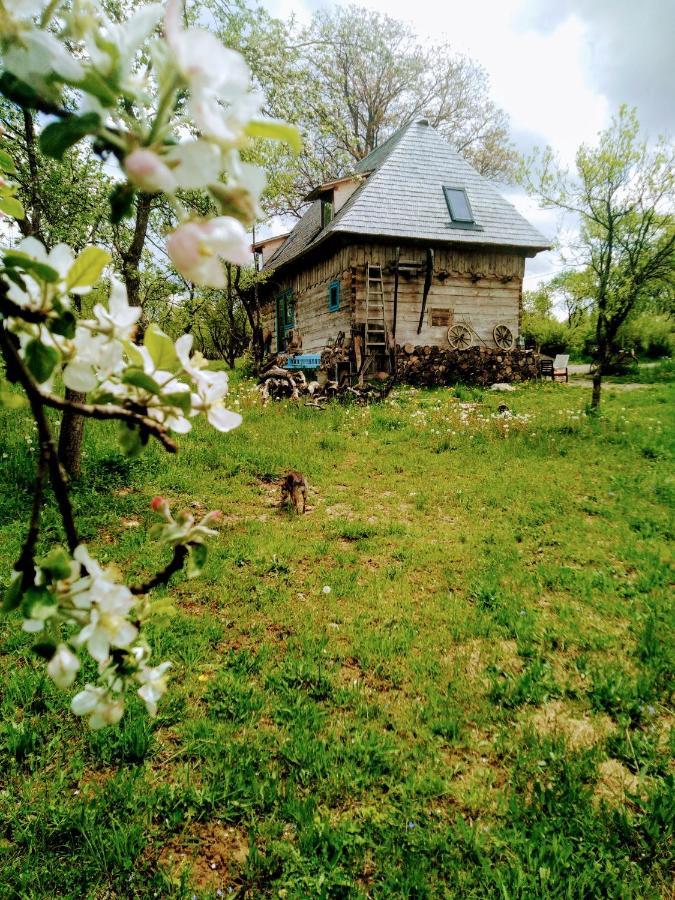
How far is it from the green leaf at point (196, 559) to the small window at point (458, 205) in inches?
630

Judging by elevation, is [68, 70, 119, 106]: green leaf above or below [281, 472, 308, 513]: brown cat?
above

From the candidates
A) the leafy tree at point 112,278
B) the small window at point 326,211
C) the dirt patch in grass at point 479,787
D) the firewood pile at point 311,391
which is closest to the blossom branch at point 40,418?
the leafy tree at point 112,278

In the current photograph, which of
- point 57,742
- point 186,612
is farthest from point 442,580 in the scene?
point 57,742

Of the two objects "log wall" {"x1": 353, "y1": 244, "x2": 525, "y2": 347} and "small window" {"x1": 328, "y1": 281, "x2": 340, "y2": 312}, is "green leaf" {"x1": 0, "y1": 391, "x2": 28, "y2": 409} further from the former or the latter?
"small window" {"x1": 328, "y1": 281, "x2": 340, "y2": 312}

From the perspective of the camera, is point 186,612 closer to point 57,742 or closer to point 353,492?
point 57,742

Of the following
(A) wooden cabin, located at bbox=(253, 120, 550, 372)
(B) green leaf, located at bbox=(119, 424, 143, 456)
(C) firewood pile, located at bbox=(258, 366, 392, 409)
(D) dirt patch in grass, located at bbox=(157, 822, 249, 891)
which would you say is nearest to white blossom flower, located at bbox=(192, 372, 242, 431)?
(B) green leaf, located at bbox=(119, 424, 143, 456)

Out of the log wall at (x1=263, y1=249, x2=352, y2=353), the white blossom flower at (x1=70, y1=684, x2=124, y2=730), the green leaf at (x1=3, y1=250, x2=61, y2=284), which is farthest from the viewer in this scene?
the log wall at (x1=263, y1=249, x2=352, y2=353)

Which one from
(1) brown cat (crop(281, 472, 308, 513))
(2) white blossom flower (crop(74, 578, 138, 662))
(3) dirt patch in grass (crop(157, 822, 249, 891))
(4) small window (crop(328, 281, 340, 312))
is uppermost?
(4) small window (crop(328, 281, 340, 312))

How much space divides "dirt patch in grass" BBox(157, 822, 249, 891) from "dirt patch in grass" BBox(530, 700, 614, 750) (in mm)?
1612

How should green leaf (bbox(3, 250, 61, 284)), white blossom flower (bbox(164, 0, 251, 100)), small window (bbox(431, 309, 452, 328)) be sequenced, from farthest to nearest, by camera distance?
small window (bbox(431, 309, 452, 328)) → green leaf (bbox(3, 250, 61, 284)) → white blossom flower (bbox(164, 0, 251, 100))

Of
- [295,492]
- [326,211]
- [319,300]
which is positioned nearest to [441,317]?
[319,300]

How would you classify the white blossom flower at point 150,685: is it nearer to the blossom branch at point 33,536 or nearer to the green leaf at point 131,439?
the blossom branch at point 33,536

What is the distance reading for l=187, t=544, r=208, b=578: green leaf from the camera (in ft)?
2.84

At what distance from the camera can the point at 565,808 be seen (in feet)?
7.48
